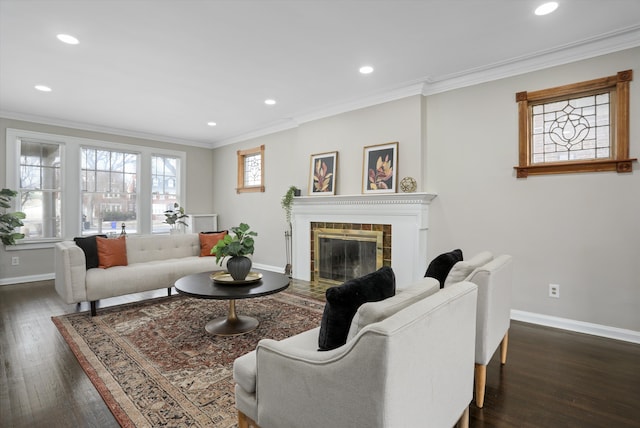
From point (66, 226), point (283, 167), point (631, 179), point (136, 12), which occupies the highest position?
point (136, 12)

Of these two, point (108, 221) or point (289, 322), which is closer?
point (289, 322)

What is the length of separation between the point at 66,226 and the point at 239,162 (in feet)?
10.5

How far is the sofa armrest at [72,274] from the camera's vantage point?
3.43m

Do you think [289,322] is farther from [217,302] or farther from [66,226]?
[66,226]

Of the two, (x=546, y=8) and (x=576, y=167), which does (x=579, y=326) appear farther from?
(x=546, y=8)

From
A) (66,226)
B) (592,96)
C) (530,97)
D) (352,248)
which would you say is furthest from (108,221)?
(592,96)

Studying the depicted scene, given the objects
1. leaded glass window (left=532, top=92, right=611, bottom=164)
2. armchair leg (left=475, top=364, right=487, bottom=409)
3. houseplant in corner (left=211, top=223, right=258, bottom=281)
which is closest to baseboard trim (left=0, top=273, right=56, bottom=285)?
houseplant in corner (left=211, top=223, right=258, bottom=281)

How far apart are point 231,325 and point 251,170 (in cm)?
408

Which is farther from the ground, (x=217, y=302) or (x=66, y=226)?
(x=66, y=226)

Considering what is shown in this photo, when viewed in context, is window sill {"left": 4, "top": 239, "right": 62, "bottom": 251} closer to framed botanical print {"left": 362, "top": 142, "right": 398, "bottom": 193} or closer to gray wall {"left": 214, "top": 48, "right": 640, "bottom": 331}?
gray wall {"left": 214, "top": 48, "right": 640, "bottom": 331}

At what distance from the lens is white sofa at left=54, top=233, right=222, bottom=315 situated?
3465 millimetres

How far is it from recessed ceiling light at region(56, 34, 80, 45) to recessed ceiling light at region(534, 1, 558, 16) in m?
3.93

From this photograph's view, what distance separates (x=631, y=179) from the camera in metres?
2.86

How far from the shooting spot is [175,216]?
667 centimetres
